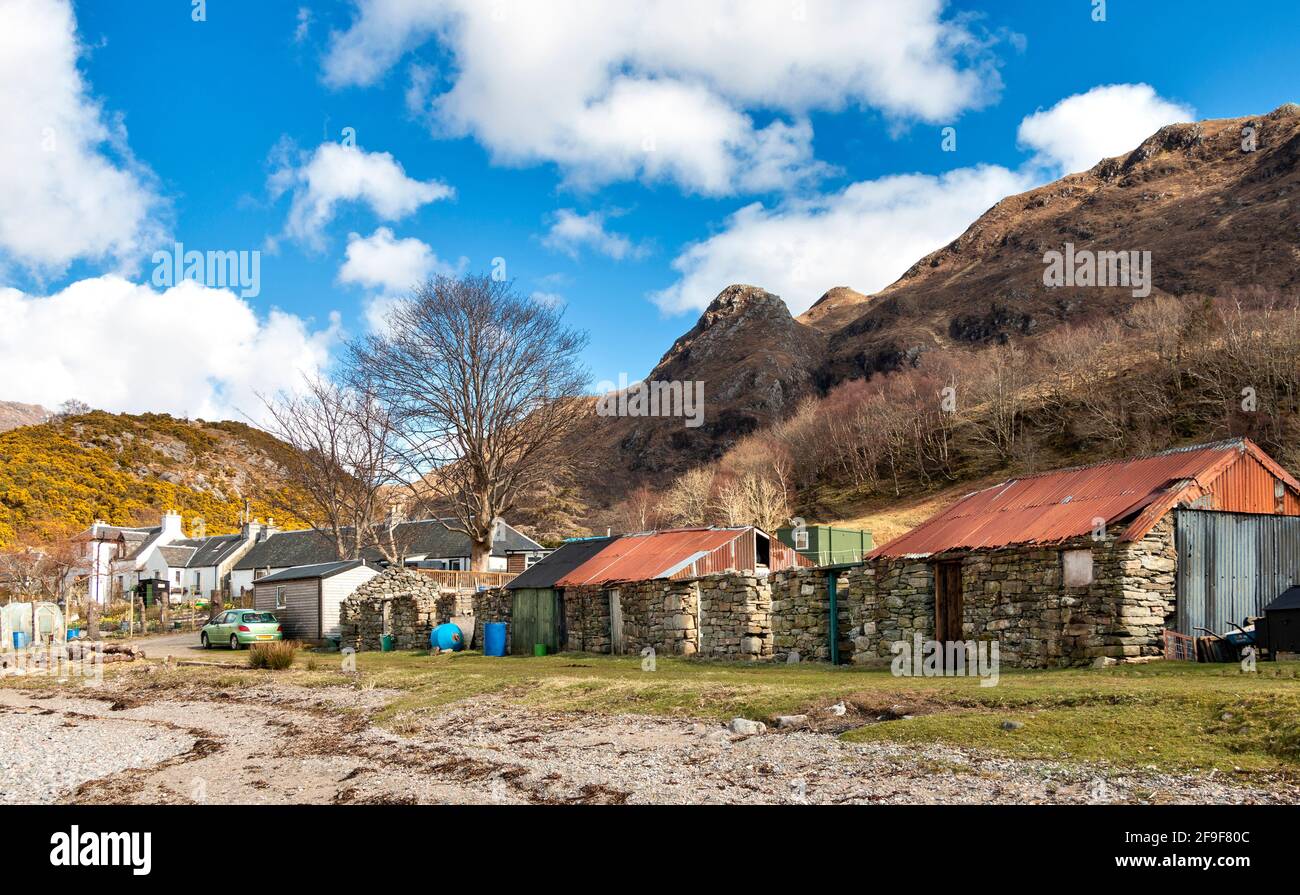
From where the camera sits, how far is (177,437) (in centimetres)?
11575

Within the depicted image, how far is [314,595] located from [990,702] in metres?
36.5

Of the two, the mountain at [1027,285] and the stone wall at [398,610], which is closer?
the stone wall at [398,610]

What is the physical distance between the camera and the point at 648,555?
3092 centimetres

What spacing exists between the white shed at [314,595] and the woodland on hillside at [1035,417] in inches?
926

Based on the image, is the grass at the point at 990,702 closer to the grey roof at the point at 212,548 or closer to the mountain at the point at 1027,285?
the grey roof at the point at 212,548

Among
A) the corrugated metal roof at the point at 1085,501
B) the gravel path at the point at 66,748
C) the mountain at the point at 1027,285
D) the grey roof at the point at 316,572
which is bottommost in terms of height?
the gravel path at the point at 66,748

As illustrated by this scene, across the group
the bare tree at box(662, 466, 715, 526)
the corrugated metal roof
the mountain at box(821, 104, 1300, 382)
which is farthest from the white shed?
the mountain at box(821, 104, 1300, 382)

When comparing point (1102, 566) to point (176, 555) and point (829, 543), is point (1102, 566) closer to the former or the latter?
point (829, 543)

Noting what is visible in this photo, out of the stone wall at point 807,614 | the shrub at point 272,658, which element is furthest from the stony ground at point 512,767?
the shrub at point 272,658

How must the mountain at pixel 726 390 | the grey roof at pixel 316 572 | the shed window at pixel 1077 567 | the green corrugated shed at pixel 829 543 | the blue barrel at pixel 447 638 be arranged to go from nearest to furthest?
the shed window at pixel 1077 567 → the blue barrel at pixel 447 638 → the green corrugated shed at pixel 829 543 → the grey roof at pixel 316 572 → the mountain at pixel 726 390

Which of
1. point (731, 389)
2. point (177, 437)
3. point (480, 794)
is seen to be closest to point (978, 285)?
point (731, 389)

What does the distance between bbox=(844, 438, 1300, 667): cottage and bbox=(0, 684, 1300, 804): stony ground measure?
27.3 feet

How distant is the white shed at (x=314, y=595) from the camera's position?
139 ft

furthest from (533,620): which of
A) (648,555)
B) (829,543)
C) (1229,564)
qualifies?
(1229,564)
